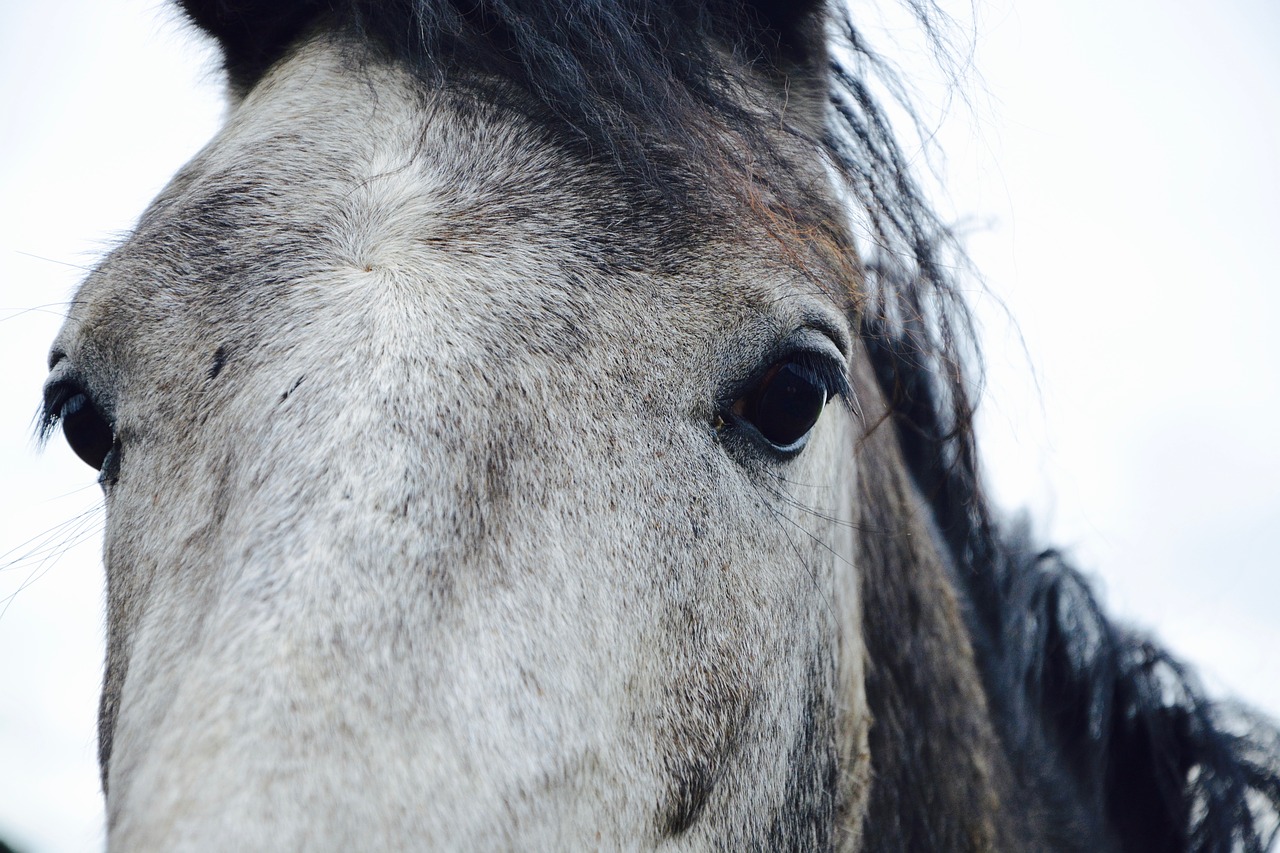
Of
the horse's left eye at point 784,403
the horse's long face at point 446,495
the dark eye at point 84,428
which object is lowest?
the dark eye at point 84,428

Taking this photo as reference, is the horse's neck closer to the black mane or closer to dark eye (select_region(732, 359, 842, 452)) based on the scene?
the black mane

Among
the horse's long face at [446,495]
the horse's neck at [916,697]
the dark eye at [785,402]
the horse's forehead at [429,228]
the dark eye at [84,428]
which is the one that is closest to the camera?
the horse's long face at [446,495]

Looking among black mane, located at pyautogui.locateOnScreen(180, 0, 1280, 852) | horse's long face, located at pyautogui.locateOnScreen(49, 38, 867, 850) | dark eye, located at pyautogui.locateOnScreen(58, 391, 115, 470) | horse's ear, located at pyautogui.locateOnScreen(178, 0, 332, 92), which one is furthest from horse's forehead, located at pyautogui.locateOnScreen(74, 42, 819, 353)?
horse's ear, located at pyautogui.locateOnScreen(178, 0, 332, 92)

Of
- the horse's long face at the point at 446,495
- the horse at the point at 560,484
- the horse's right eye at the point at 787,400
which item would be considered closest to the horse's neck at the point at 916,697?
the horse at the point at 560,484

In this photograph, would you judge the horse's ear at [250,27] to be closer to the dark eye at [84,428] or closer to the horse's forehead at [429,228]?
the horse's forehead at [429,228]

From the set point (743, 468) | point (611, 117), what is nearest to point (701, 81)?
point (611, 117)

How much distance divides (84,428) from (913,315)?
6.37ft

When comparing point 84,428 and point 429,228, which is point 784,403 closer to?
point 429,228

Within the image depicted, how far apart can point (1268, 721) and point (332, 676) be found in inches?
102

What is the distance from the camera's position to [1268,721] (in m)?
2.45

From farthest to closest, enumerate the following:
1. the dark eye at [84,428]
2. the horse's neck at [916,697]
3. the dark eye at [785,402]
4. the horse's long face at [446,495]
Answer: the horse's neck at [916,697], the dark eye at [84,428], the dark eye at [785,402], the horse's long face at [446,495]

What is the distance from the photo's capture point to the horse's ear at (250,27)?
2182mm

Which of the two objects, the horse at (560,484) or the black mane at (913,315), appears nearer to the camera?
the horse at (560,484)

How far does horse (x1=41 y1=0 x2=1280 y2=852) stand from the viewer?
3.64 ft
